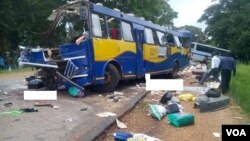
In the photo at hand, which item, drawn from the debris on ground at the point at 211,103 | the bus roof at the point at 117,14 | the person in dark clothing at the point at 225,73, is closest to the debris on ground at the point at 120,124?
the debris on ground at the point at 211,103

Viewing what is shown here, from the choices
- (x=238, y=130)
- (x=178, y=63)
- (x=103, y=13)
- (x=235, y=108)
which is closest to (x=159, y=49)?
(x=178, y=63)

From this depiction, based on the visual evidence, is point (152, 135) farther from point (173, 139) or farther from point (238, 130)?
point (238, 130)

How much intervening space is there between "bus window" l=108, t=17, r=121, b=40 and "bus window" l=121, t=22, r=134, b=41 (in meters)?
0.33

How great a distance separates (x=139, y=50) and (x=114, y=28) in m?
2.00

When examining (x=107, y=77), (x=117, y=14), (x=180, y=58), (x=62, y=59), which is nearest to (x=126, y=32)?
(x=117, y=14)

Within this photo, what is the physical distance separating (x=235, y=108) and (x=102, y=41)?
174 inches

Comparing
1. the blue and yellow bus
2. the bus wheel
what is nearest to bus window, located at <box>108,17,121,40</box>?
the blue and yellow bus

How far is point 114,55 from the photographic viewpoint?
43.4 feet

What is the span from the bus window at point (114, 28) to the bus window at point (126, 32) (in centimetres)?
33

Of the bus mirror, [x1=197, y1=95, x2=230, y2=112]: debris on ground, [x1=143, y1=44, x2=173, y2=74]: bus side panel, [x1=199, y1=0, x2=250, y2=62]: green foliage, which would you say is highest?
[x1=199, y1=0, x2=250, y2=62]: green foliage

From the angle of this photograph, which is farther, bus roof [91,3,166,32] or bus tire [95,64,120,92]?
bus tire [95,64,120,92]

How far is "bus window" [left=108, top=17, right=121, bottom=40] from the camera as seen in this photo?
523 inches

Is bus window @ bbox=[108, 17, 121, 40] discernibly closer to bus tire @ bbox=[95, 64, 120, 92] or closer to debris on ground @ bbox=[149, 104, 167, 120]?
bus tire @ bbox=[95, 64, 120, 92]

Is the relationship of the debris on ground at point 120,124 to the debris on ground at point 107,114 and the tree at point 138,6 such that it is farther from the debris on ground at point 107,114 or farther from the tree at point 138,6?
the tree at point 138,6
